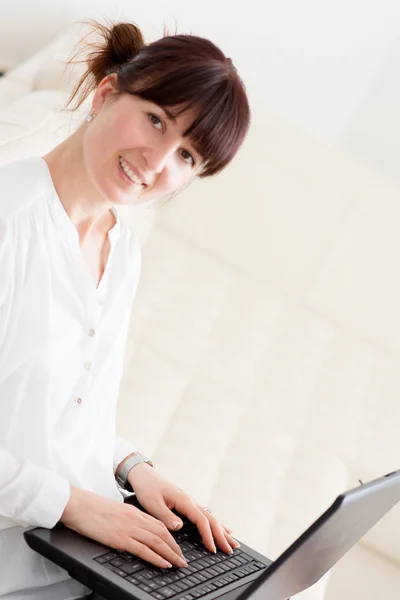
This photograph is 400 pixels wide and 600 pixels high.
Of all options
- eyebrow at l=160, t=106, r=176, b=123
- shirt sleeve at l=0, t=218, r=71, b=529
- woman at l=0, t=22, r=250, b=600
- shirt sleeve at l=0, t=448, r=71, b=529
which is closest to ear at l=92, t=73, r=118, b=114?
woman at l=0, t=22, r=250, b=600

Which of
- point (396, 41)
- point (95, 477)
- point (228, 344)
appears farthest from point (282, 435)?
point (396, 41)

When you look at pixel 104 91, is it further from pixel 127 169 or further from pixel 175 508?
pixel 175 508

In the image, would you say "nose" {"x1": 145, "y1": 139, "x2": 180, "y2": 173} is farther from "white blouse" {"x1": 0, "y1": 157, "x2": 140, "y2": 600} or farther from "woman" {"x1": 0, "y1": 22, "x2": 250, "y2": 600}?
"white blouse" {"x1": 0, "y1": 157, "x2": 140, "y2": 600}

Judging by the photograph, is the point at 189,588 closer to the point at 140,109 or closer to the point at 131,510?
the point at 131,510

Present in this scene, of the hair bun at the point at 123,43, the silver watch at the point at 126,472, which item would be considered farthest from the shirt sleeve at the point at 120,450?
the hair bun at the point at 123,43

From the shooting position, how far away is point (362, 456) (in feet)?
7.22

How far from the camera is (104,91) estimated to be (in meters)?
1.23

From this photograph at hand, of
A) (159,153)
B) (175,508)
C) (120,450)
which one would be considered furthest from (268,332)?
(159,153)

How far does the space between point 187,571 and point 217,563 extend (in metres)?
0.10

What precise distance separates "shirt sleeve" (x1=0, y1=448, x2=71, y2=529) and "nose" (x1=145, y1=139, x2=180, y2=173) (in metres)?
0.43

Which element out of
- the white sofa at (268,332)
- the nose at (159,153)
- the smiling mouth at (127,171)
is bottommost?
the white sofa at (268,332)

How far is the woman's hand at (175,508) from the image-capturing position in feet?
3.95

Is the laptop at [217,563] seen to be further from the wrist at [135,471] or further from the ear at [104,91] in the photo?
the ear at [104,91]

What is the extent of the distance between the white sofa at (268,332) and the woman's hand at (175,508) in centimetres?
53
